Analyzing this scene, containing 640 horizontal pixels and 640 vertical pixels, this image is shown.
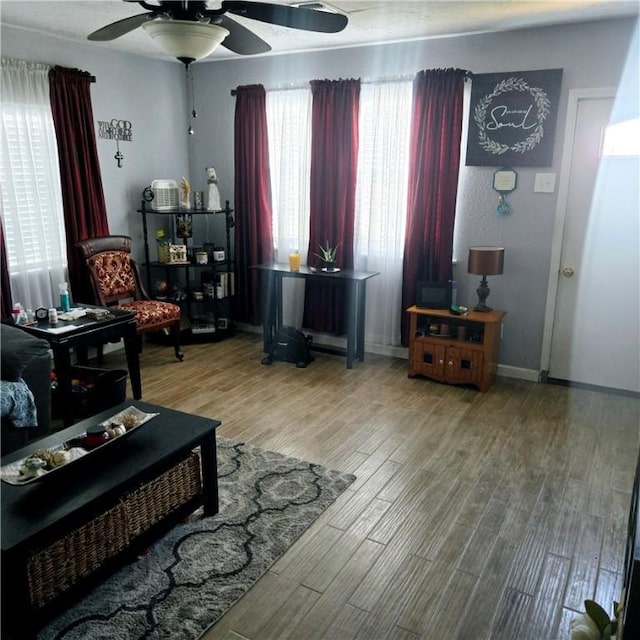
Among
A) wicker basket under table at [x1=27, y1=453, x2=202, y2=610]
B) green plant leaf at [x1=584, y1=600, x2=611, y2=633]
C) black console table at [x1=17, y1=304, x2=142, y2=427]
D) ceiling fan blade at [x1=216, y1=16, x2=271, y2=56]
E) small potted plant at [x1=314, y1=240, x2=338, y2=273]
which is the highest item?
ceiling fan blade at [x1=216, y1=16, x2=271, y2=56]

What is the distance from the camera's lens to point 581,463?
3.04m

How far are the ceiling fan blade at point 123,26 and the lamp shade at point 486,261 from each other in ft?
8.47

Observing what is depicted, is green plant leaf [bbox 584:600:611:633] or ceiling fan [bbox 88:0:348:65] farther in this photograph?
ceiling fan [bbox 88:0:348:65]

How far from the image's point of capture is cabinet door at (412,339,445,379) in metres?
4.17

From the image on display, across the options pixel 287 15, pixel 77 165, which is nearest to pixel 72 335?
pixel 77 165

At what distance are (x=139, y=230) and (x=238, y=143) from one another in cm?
119

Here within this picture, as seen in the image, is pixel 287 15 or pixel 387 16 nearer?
pixel 287 15

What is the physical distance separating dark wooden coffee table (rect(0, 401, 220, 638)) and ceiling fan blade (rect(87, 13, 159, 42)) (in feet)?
5.26

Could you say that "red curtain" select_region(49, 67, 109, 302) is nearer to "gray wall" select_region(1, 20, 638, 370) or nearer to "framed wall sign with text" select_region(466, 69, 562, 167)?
"gray wall" select_region(1, 20, 638, 370)

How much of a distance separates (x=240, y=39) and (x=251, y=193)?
264 centimetres

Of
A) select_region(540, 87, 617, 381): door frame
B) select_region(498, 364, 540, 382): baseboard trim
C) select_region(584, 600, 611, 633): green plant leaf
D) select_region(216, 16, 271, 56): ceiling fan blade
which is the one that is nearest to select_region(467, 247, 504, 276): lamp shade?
select_region(540, 87, 617, 381): door frame

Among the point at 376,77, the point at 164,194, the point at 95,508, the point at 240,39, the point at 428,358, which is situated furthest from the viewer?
the point at 164,194

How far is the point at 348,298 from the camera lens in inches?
190

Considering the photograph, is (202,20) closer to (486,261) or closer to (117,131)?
(486,261)
